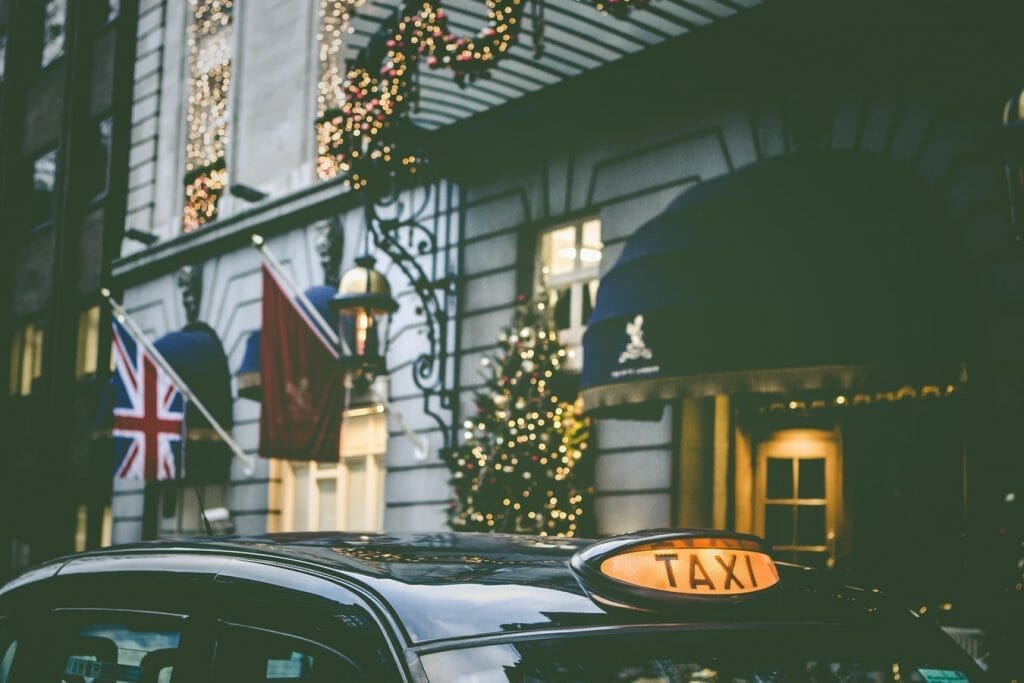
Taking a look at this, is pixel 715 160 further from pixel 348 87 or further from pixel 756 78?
pixel 348 87

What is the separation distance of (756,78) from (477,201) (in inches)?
159

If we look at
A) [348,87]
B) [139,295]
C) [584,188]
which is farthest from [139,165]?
[584,188]

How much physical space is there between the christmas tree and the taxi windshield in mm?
8708

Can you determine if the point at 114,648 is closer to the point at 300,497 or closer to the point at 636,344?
the point at 636,344

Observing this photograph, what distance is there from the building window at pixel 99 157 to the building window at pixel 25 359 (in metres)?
3.08

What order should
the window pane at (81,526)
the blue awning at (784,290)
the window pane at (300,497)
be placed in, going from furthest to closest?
the window pane at (81,526)
the window pane at (300,497)
the blue awning at (784,290)

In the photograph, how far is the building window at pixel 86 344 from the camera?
2217 cm

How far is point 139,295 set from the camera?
68.7ft

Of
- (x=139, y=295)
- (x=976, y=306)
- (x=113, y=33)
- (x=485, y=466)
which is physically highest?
(x=113, y=33)

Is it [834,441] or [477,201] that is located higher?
[477,201]

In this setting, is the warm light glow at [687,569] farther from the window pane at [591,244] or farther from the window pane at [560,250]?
the window pane at [560,250]

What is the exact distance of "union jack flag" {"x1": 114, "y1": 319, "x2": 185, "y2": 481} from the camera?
1222 cm

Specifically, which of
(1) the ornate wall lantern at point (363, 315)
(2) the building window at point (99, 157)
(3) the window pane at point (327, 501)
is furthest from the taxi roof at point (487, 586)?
(2) the building window at point (99, 157)

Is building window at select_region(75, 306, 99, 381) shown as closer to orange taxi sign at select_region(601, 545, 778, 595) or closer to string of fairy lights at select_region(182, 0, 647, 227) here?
string of fairy lights at select_region(182, 0, 647, 227)
